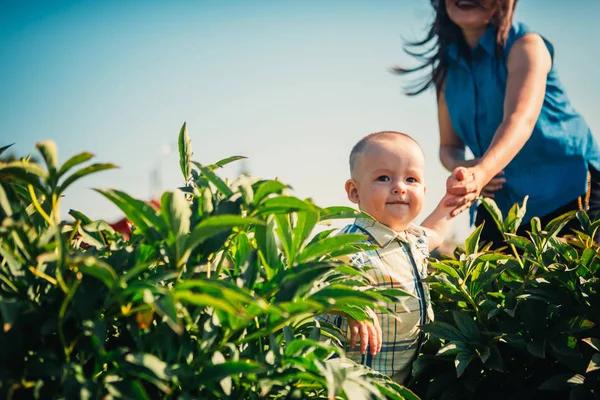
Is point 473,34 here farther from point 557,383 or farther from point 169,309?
point 169,309

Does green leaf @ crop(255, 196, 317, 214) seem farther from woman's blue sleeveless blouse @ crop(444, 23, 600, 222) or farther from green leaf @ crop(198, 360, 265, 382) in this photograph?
woman's blue sleeveless blouse @ crop(444, 23, 600, 222)

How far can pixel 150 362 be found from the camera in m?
1.23

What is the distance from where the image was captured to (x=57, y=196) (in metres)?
1.38

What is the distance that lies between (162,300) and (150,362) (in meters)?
0.15

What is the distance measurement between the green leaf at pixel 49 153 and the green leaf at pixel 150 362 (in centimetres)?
45

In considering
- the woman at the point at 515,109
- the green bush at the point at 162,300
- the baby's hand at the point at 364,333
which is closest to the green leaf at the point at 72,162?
the green bush at the point at 162,300

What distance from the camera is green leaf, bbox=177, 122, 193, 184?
1.82 metres

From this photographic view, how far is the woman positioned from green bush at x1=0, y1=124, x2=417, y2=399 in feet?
8.15

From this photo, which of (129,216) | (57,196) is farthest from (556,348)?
(57,196)

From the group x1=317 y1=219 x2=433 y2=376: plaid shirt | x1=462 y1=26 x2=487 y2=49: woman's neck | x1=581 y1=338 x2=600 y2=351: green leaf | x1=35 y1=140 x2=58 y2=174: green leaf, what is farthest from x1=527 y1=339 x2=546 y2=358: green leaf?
x1=462 y1=26 x2=487 y2=49: woman's neck

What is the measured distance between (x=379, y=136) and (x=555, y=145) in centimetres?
169

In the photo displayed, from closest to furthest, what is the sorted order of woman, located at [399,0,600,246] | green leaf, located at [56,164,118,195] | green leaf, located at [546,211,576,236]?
green leaf, located at [56,164,118,195]
green leaf, located at [546,211,576,236]
woman, located at [399,0,600,246]

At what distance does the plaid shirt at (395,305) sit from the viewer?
243 cm

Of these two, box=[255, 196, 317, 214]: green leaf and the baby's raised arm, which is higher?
box=[255, 196, 317, 214]: green leaf
